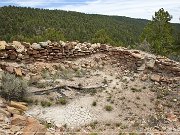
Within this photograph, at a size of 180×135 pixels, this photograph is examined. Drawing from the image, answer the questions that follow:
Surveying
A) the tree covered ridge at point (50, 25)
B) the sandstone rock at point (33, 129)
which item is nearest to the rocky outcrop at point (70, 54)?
the sandstone rock at point (33, 129)

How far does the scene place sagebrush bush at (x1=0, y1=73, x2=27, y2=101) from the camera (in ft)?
34.6

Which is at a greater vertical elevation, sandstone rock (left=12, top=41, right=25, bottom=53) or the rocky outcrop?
sandstone rock (left=12, top=41, right=25, bottom=53)

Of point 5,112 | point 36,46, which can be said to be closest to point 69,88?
point 36,46

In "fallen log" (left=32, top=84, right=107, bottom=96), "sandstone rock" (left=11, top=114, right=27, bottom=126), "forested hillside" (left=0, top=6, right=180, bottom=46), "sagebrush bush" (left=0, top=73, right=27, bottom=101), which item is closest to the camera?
"sandstone rock" (left=11, top=114, right=27, bottom=126)

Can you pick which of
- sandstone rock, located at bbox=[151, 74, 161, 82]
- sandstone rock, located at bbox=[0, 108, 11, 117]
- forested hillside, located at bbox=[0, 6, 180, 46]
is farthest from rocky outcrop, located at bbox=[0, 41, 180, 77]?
forested hillside, located at bbox=[0, 6, 180, 46]

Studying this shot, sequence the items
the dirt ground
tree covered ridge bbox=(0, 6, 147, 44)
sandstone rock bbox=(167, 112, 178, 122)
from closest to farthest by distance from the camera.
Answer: the dirt ground < sandstone rock bbox=(167, 112, 178, 122) < tree covered ridge bbox=(0, 6, 147, 44)

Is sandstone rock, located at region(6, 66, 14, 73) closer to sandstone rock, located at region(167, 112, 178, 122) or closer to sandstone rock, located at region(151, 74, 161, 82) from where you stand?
sandstone rock, located at region(151, 74, 161, 82)

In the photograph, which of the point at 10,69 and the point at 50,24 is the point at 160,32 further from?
the point at 50,24

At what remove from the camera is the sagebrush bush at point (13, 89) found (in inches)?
416

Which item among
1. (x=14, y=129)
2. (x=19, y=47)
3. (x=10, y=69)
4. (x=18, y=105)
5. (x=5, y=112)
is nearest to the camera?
(x=14, y=129)

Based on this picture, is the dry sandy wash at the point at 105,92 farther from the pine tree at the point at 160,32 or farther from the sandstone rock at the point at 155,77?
the pine tree at the point at 160,32

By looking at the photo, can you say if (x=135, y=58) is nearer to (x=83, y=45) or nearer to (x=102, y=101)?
(x=83, y=45)

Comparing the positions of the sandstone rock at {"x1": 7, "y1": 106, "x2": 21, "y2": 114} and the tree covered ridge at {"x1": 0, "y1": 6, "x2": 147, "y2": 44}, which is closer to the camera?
the sandstone rock at {"x1": 7, "y1": 106, "x2": 21, "y2": 114}

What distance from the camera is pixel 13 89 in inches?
417
